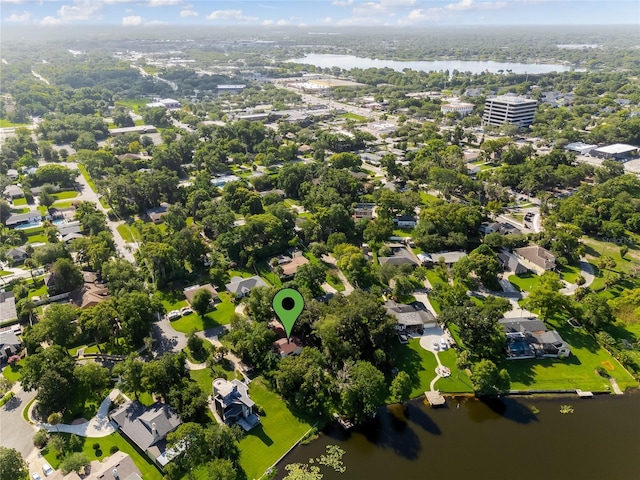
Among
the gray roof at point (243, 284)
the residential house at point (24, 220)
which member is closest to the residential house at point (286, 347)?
the gray roof at point (243, 284)

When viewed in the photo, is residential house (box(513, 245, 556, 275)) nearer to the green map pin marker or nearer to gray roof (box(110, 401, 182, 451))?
the green map pin marker

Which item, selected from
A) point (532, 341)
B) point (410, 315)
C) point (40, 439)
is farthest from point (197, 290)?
point (532, 341)

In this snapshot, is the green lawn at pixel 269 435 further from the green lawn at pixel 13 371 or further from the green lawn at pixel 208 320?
the green lawn at pixel 13 371

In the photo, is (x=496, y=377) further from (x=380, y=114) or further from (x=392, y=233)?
(x=380, y=114)

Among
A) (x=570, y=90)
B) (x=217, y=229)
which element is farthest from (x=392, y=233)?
(x=570, y=90)

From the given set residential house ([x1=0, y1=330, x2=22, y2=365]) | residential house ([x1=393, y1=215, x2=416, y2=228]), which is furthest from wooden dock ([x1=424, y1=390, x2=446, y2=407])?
residential house ([x1=0, y1=330, x2=22, y2=365])
